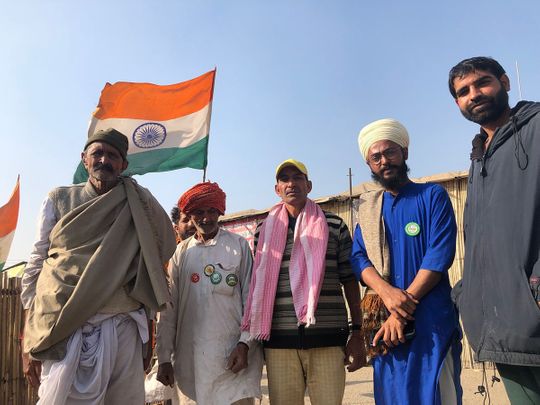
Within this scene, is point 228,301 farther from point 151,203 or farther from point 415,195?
point 415,195

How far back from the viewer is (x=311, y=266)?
311 centimetres

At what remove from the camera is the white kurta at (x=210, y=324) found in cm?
313

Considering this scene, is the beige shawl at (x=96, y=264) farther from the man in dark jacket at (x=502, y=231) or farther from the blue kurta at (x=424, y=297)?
the man in dark jacket at (x=502, y=231)

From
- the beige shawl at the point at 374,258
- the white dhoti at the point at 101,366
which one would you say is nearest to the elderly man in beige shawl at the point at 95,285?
the white dhoti at the point at 101,366

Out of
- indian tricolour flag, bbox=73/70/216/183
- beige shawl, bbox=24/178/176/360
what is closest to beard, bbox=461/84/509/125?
beige shawl, bbox=24/178/176/360

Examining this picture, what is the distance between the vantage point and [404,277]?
2.72 metres

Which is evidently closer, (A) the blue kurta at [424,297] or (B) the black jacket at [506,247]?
(B) the black jacket at [506,247]

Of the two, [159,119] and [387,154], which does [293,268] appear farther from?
[159,119]

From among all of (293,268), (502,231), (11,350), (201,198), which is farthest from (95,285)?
(11,350)

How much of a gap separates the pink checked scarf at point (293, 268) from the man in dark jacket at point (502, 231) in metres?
0.91

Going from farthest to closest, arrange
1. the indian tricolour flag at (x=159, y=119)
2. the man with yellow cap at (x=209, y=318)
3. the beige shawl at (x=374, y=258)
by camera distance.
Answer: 1. the indian tricolour flag at (x=159, y=119)
2. the man with yellow cap at (x=209, y=318)
3. the beige shawl at (x=374, y=258)

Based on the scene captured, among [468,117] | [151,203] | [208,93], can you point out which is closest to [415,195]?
[468,117]

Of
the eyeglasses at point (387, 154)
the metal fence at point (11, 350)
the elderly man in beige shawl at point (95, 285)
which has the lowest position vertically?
the metal fence at point (11, 350)

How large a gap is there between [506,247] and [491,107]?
0.71 metres
